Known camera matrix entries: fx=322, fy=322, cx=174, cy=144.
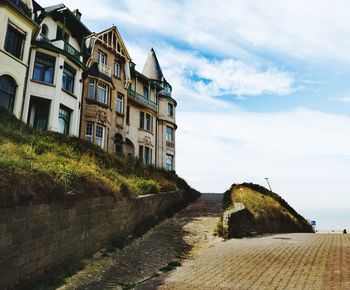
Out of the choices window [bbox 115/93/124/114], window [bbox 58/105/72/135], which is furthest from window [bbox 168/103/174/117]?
window [bbox 58/105/72/135]

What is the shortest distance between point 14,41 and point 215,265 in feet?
58.0

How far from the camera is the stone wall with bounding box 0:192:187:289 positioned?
724cm

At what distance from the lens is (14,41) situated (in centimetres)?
1961

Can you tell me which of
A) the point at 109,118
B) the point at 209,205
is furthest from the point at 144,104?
the point at 209,205

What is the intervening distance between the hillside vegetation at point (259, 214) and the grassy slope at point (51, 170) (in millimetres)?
4259

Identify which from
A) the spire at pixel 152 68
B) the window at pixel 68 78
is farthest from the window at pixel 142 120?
the window at pixel 68 78

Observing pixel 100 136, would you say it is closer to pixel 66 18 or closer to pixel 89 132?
pixel 89 132

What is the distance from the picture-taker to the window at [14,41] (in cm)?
1909

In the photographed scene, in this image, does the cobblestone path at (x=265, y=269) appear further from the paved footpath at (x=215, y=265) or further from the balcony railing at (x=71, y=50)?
the balcony railing at (x=71, y=50)

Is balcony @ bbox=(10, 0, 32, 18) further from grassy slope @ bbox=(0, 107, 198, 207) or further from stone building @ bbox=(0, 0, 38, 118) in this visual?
grassy slope @ bbox=(0, 107, 198, 207)

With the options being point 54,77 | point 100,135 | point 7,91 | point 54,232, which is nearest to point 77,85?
point 54,77

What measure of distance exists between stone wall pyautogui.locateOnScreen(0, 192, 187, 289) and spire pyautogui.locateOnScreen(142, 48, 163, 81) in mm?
25906

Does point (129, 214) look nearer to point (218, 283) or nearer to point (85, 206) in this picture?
point (85, 206)

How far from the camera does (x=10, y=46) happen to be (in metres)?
19.3
